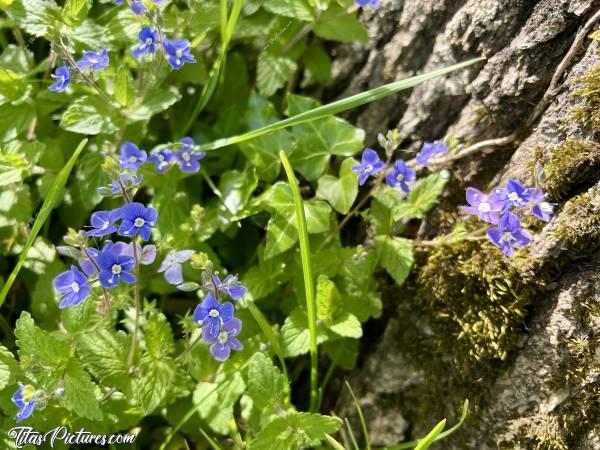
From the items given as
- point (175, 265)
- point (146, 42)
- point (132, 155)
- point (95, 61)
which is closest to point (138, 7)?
point (146, 42)

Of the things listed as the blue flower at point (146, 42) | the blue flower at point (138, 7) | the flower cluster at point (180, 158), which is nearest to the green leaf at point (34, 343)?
the flower cluster at point (180, 158)

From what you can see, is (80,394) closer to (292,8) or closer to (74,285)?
(74,285)

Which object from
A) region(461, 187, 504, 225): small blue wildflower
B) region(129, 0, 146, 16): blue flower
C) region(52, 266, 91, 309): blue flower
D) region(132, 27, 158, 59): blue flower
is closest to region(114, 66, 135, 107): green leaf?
region(132, 27, 158, 59): blue flower

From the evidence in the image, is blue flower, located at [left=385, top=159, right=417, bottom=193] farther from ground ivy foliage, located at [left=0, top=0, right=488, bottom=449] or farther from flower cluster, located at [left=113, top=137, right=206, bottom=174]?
flower cluster, located at [left=113, top=137, right=206, bottom=174]

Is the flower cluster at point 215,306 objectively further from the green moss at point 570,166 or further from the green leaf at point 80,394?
the green moss at point 570,166

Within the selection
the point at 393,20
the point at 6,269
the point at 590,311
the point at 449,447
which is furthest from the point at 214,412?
the point at 393,20
